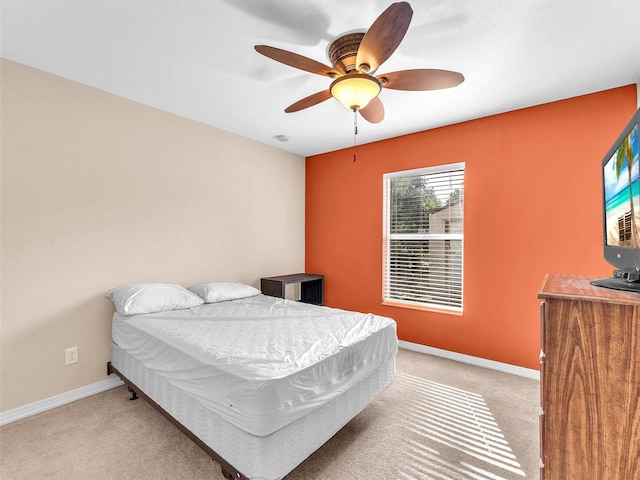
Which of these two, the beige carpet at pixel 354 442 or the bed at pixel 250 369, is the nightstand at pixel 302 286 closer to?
the bed at pixel 250 369

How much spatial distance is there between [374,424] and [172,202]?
266 cm

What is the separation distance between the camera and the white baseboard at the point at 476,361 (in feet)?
9.30

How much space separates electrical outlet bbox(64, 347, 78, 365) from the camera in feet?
7.89

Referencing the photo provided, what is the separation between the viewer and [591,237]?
2.55m

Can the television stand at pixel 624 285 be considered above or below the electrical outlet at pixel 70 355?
above

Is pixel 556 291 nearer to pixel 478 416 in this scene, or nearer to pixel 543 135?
pixel 478 416

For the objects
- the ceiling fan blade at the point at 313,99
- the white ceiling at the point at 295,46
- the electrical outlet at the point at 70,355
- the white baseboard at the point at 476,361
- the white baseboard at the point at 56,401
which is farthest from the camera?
the white baseboard at the point at 476,361

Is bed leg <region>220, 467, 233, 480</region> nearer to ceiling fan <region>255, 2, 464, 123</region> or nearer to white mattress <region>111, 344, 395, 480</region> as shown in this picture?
white mattress <region>111, 344, 395, 480</region>

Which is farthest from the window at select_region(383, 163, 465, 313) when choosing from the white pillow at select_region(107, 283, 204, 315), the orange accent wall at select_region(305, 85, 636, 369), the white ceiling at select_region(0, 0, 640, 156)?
the white pillow at select_region(107, 283, 204, 315)

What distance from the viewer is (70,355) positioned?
7.95 feet

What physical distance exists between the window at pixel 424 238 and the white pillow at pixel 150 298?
2319 mm

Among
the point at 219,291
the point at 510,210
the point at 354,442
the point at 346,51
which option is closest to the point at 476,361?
the point at 510,210

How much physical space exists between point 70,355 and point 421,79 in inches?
127

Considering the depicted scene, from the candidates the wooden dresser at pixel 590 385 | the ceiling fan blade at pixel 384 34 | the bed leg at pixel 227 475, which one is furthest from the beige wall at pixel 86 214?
the wooden dresser at pixel 590 385
